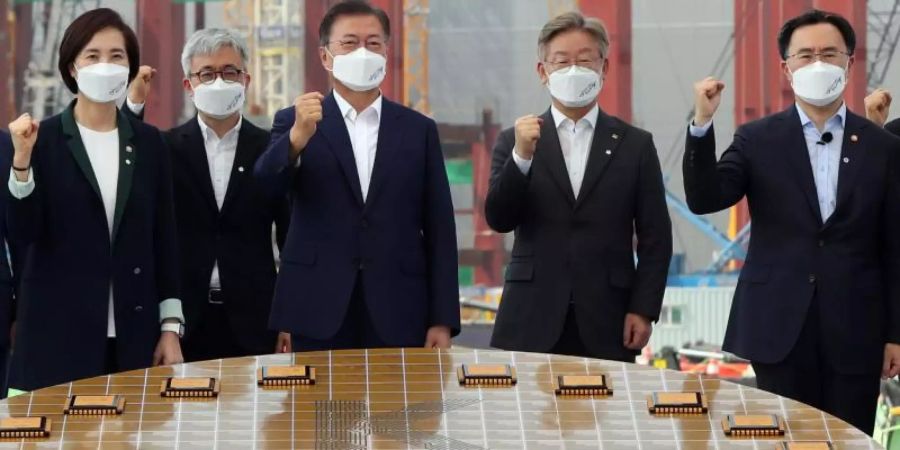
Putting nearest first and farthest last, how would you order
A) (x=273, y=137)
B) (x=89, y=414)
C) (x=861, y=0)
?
(x=89, y=414) < (x=273, y=137) < (x=861, y=0)

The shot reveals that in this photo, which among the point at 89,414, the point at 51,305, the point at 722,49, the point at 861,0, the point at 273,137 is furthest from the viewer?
the point at 722,49

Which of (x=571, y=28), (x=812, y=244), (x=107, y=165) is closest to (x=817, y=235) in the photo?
(x=812, y=244)

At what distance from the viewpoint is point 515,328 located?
325 cm

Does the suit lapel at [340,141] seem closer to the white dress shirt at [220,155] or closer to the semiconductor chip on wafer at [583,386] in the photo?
the white dress shirt at [220,155]

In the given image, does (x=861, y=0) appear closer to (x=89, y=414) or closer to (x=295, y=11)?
(x=295, y=11)

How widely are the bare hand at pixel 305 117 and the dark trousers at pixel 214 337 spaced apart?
1.60ft

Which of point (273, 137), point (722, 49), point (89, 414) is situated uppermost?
point (722, 49)

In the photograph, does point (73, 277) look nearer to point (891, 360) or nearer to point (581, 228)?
point (581, 228)

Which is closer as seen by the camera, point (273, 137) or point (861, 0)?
point (273, 137)

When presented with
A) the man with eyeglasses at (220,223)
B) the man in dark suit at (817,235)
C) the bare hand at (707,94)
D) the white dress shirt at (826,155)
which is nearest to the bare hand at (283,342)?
the man with eyeglasses at (220,223)

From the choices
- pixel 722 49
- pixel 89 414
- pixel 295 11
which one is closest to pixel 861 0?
pixel 722 49

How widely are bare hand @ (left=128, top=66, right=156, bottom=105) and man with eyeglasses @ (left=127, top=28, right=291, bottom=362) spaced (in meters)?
0.11

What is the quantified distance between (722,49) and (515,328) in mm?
11920

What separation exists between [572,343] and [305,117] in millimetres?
737
